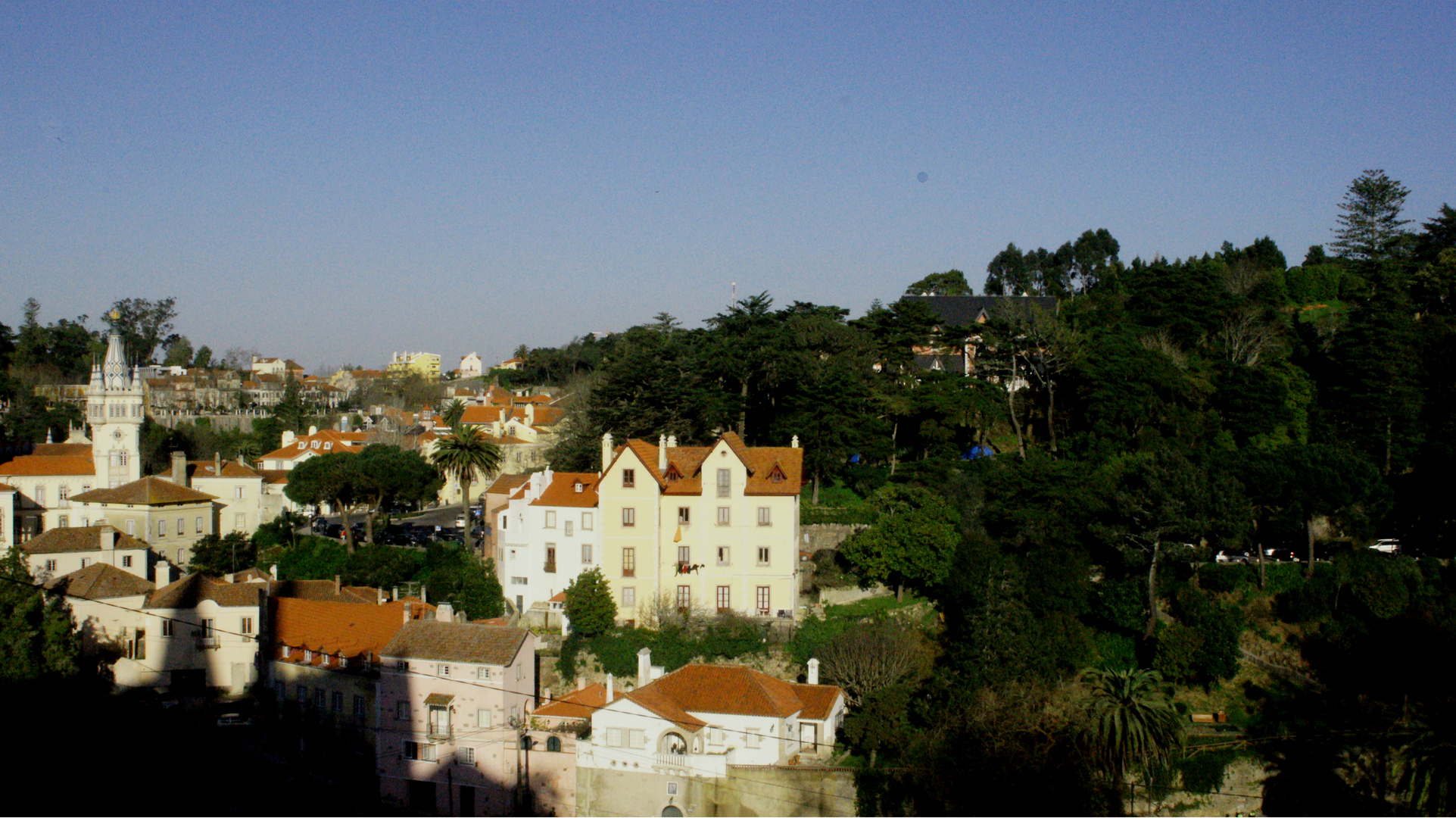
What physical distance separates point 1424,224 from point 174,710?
60423mm

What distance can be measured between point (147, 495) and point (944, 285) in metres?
47.4

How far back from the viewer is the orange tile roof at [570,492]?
36.8 meters

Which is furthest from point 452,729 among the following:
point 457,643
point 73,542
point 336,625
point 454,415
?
point 454,415

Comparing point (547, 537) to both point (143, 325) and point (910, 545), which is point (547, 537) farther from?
point (143, 325)

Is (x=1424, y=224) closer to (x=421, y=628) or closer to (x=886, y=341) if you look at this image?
(x=886, y=341)

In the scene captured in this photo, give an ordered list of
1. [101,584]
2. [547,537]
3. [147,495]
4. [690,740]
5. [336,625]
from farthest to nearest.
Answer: [147,495] < [101,584] < [547,537] < [336,625] < [690,740]

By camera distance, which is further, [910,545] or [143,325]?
[143,325]

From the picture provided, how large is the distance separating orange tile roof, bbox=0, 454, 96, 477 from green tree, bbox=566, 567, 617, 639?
1071 inches

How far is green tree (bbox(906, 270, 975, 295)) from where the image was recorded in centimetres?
7426

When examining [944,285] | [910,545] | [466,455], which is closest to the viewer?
[910,545]

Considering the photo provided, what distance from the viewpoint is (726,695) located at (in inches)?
1190

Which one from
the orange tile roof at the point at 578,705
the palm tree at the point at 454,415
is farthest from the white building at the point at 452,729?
the palm tree at the point at 454,415

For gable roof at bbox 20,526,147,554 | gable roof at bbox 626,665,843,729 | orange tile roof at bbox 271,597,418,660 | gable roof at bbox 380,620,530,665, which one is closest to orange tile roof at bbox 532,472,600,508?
gable roof at bbox 380,620,530,665

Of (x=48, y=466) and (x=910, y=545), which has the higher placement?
(x=48, y=466)
